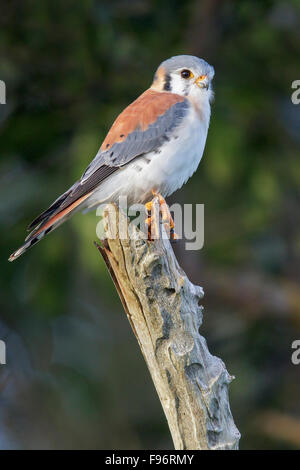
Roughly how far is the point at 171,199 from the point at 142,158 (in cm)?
246

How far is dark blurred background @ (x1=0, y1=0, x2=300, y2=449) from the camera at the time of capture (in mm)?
6133

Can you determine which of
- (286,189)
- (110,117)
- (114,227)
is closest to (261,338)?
(286,189)

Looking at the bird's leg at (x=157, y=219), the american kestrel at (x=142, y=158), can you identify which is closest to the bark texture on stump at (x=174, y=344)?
the bird's leg at (x=157, y=219)

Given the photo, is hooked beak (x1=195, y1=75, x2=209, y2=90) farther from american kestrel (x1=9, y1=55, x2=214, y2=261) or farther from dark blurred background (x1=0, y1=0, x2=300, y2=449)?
dark blurred background (x1=0, y1=0, x2=300, y2=449)

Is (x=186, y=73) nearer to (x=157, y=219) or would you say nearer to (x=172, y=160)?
(x=172, y=160)

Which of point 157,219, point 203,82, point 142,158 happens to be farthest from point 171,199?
point 157,219

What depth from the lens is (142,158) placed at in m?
4.22

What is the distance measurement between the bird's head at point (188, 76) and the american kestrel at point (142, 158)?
147mm

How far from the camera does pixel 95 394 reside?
654 centimetres

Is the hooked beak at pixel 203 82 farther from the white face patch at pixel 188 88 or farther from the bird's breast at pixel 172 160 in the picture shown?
the bird's breast at pixel 172 160

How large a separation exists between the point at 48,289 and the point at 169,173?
8.11 ft

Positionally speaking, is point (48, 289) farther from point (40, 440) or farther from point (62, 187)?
point (40, 440)

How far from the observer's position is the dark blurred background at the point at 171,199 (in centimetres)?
613

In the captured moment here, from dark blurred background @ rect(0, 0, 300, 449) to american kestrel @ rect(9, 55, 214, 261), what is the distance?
0.99 metres
